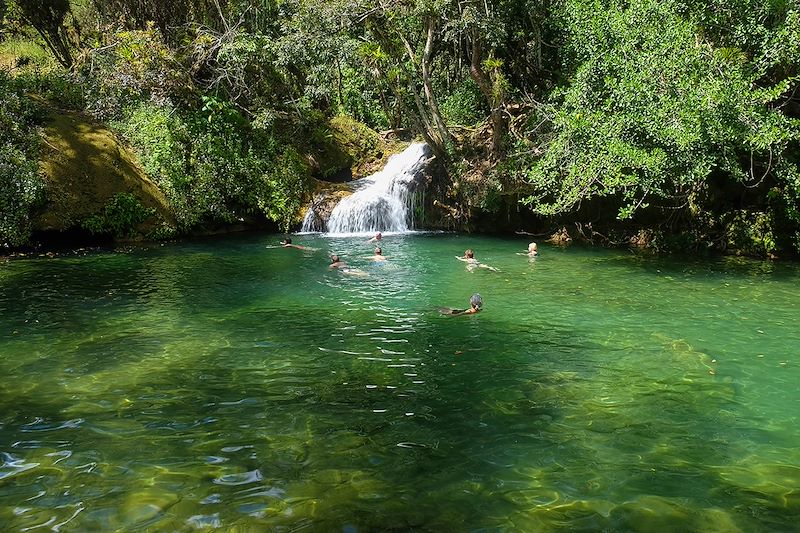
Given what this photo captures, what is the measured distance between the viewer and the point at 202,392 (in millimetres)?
6582

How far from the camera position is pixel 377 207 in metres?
22.3

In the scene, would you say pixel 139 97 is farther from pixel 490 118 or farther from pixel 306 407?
pixel 306 407

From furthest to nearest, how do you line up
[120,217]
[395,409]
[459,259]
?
1. [120,217]
2. [459,259]
3. [395,409]

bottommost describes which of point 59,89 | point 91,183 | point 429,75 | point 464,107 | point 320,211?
point 320,211

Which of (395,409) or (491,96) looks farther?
(491,96)

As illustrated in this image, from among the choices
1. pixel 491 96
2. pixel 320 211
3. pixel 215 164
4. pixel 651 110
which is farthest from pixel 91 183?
pixel 651 110

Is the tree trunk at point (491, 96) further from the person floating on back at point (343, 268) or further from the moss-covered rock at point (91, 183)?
the moss-covered rock at point (91, 183)

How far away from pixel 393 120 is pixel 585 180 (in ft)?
55.7

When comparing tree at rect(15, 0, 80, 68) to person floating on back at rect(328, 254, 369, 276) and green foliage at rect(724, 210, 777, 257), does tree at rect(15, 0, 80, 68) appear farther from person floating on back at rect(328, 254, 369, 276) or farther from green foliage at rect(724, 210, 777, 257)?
green foliage at rect(724, 210, 777, 257)

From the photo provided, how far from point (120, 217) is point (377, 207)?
8.90 metres

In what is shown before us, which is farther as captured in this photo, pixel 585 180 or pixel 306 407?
pixel 585 180

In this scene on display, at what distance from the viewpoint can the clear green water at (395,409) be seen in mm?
4387

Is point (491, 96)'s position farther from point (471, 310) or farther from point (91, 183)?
point (91, 183)

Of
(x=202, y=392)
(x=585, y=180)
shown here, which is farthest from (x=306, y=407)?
(x=585, y=180)
